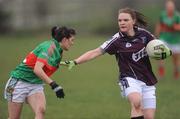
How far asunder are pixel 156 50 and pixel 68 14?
3710 cm

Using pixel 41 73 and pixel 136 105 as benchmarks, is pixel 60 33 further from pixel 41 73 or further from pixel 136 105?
A: pixel 136 105

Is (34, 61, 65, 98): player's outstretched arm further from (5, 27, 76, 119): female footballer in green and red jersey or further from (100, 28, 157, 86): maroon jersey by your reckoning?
(100, 28, 157, 86): maroon jersey

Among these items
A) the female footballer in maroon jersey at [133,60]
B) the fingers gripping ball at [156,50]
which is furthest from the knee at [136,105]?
the fingers gripping ball at [156,50]

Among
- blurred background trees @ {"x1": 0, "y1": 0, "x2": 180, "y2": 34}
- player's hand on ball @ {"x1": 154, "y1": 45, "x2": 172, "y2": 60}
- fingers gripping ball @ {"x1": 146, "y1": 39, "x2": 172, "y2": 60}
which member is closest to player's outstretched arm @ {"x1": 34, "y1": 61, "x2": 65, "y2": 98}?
fingers gripping ball @ {"x1": 146, "y1": 39, "x2": 172, "y2": 60}

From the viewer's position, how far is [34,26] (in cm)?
4381

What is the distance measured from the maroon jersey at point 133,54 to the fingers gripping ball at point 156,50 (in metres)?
0.07

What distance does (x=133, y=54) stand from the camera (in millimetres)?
10102

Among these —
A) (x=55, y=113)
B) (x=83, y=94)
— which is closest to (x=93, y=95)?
(x=83, y=94)

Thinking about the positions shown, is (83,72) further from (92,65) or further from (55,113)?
(55,113)

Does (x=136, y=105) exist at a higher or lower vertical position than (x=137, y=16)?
lower

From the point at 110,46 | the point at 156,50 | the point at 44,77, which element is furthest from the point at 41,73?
the point at 156,50

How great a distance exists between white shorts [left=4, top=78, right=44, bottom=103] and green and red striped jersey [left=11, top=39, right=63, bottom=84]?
65 millimetres

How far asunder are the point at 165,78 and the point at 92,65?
635 centimetres

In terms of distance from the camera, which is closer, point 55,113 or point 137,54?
point 137,54
